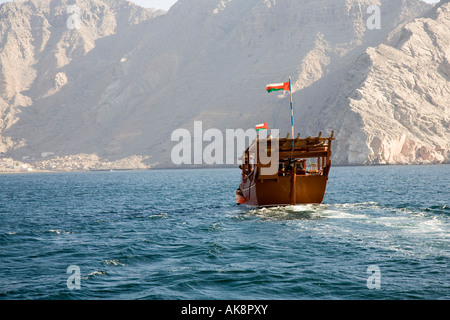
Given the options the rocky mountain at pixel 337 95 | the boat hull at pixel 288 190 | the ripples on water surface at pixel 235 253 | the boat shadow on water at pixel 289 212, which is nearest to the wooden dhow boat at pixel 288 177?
the boat hull at pixel 288 190

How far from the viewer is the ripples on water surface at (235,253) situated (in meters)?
13.6

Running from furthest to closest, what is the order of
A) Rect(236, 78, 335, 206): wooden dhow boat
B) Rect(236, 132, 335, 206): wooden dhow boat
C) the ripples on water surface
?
1. Rect(236, 132, 335, 206): wooden dhow boat
2. Rect(236, 78, 335, 206): wooden dhow boat
3. the ripples on water surface

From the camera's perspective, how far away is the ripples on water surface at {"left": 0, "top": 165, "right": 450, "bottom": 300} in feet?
44.6

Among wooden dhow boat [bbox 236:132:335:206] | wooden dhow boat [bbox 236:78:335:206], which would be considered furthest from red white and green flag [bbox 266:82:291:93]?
wooden dhow boat [bbox 236:132:335:206]

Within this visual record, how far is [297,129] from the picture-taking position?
146m

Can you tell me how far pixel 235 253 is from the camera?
61.4 ft

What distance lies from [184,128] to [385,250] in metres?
152

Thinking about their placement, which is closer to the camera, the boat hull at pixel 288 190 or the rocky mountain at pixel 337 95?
the boat hull at pixel 288 190

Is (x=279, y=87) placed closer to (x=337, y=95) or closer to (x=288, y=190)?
(x=288, y=190)

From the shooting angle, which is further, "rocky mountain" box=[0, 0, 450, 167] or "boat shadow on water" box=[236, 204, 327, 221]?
"rocky mountain" box=[0, 0, 450, 167]

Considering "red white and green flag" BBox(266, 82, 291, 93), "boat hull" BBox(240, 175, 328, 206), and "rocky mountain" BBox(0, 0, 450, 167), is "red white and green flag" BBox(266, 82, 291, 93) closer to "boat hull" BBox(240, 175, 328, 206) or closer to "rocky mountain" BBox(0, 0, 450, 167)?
"boat hull" BBox(240, 175, 328, 206)

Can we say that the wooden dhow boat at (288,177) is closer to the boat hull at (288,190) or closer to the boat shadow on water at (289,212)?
the boat hull at (288,190)

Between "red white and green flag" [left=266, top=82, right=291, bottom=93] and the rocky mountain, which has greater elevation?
the rocky mountain

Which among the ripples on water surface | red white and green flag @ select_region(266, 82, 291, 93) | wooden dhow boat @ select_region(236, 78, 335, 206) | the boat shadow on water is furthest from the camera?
red white and green flag @ select_region(266, 82, 291, 93)
